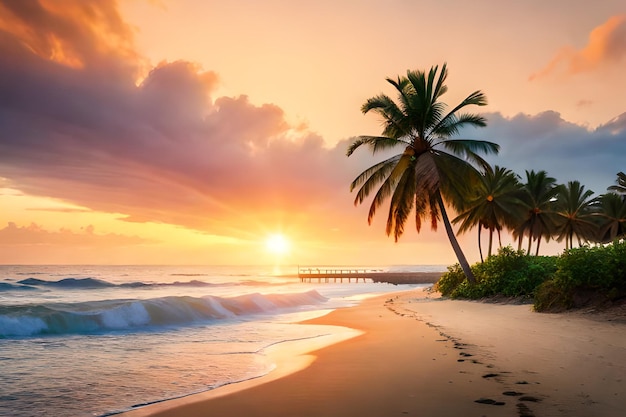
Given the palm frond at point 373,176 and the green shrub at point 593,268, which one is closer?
the green shrub at point 593,268

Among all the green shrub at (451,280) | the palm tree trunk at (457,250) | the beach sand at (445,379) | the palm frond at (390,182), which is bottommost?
the beach sand at (445,379)

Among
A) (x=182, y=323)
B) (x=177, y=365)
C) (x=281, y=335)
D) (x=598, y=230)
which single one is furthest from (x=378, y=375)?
(x=598, y=230)

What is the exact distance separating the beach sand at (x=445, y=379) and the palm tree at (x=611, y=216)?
4562 centimetres

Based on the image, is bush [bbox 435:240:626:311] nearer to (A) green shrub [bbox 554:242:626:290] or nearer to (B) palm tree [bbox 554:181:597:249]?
(A) green shrub [bbox 554:242:626:290]

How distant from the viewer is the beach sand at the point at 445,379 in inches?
196

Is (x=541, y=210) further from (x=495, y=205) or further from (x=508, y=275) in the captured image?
(x=508, y=275)

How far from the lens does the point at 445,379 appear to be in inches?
246

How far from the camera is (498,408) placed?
15.7 feet

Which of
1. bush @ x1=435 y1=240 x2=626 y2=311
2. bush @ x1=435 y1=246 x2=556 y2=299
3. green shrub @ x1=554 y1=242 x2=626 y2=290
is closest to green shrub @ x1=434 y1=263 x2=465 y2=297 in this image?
bush @ x1=435 y1=246 x2=556 y2=299

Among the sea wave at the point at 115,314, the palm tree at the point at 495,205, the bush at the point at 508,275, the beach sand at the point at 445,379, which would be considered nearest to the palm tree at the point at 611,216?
the palm tree at the point at 495,205

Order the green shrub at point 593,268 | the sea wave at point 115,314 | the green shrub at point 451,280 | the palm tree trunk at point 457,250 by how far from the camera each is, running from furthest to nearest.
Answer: the green shrub at point 451,280
the palm tree trunk at point 457,250
the sea wave at point 115,314
the green shrub at point 593,268

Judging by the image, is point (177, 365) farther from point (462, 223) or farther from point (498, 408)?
point (462, 223)

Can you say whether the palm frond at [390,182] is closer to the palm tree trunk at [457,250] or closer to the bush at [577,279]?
the palm tree trunk at [457,250]

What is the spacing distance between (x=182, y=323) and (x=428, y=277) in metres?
69.7
